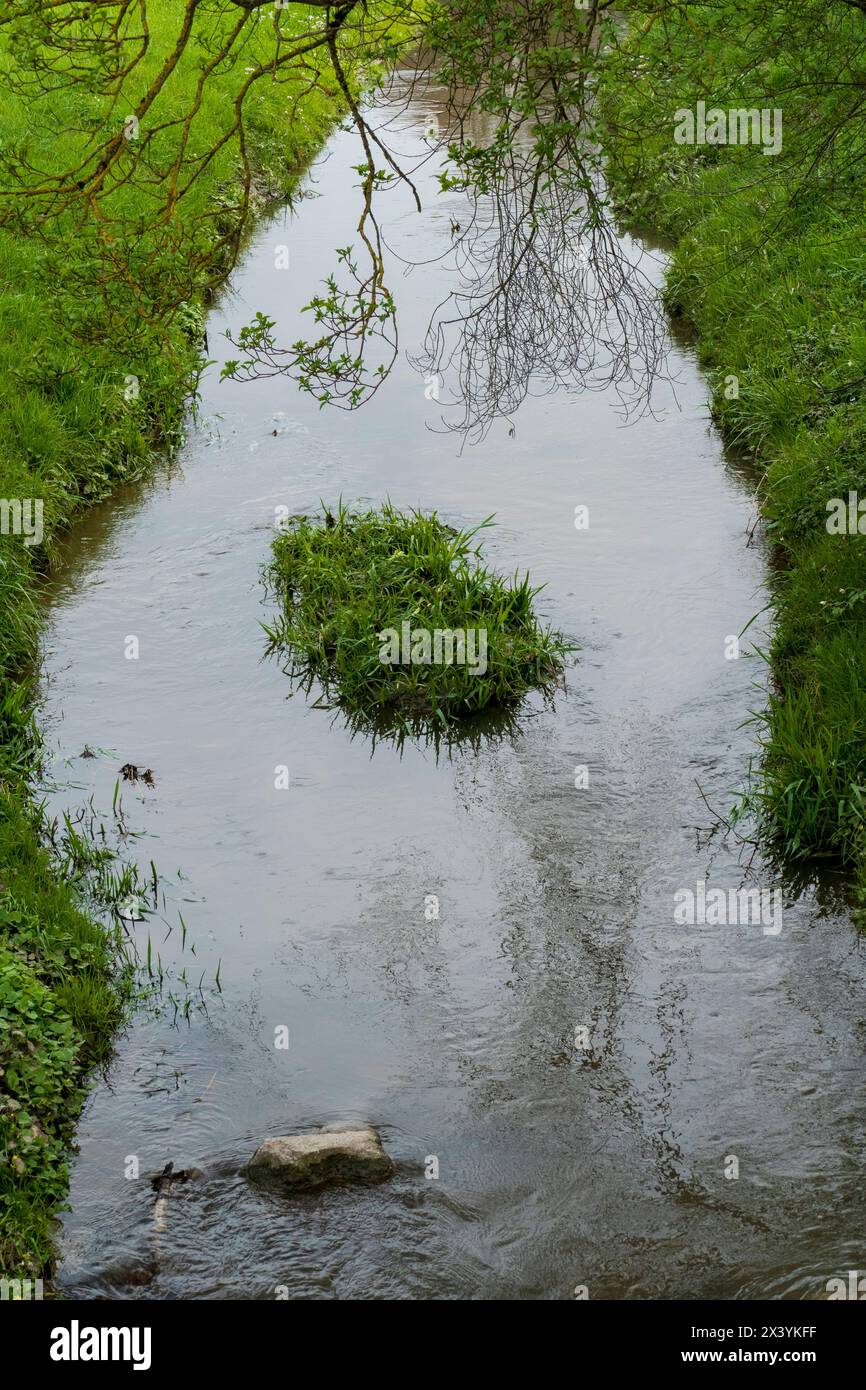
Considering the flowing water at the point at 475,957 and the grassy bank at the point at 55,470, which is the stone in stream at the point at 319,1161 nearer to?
the flowing water at the point at 475,957

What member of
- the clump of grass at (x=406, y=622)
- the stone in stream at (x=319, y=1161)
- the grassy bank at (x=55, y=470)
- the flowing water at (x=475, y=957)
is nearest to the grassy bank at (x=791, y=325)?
the flowing water at (x=475, y=957)

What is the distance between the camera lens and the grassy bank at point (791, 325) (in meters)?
6.87

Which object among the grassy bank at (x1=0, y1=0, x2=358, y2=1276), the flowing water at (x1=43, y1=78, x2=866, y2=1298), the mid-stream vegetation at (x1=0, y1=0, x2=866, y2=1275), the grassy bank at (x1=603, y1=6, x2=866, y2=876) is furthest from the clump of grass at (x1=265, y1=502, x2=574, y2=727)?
the grassy bank at (x1=0, y1=0, x2=358, y2=1276)

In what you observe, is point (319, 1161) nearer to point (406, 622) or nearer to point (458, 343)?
point (406, 622)

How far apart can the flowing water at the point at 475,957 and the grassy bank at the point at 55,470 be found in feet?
0.65

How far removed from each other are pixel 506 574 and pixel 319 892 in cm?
367

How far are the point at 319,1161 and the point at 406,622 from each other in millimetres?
4345

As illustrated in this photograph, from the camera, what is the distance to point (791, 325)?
1209 cm

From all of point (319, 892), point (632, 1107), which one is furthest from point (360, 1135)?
point (319, 892)

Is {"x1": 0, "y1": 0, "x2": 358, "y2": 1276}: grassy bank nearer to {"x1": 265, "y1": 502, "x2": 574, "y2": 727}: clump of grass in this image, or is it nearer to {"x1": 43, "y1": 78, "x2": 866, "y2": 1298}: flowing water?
{"x1": 43, "y1": 78, "x2": 866, "y2": 1298}: flowing water

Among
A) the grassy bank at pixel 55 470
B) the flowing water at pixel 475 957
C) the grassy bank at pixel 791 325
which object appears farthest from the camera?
the grassy bank at pixel 791 325

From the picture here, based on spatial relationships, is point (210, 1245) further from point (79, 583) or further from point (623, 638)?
point (79, 583)

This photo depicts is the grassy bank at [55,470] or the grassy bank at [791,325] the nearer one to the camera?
the grassy bank at [55,470]

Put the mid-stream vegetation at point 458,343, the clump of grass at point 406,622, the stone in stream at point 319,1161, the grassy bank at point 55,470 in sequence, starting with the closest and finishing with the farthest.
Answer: the stone in stream at point 319,1161 < the grassy bank at point 55,470 < the mid-stream vegetation at point 458,343 < the clump of grass at point 406,622
